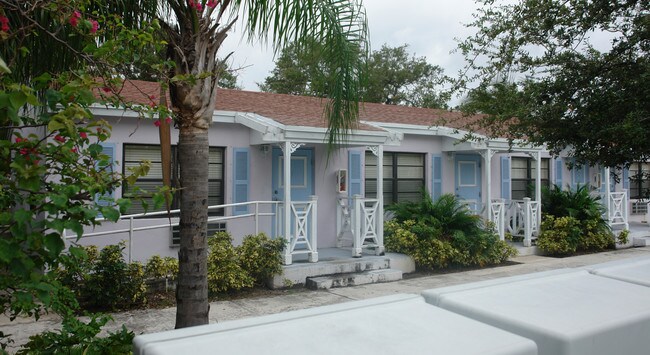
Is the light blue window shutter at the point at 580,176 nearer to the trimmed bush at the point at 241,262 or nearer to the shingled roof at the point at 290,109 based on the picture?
the shingled roof at the point at 290,109

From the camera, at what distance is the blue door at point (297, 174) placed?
10867mm

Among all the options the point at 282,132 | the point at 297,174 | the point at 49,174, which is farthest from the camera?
the point at 297,174

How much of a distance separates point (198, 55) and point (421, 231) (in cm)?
727

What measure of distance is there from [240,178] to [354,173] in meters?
2.79

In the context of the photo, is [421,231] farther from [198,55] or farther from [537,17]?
[198,55]

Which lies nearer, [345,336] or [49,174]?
[345,336]

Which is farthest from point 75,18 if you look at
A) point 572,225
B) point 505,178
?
point 505,178

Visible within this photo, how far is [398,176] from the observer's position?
12.9 meters

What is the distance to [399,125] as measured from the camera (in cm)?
1249

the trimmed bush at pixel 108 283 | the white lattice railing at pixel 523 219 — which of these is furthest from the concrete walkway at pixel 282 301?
the white lattice railing at pixel 523 219

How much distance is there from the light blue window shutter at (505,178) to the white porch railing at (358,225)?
16.4ft

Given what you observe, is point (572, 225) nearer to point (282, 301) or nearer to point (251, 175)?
point (251, 175)

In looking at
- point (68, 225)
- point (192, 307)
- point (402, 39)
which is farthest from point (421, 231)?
point (402, 39)

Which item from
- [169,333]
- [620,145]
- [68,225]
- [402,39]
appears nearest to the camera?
[169,333]
